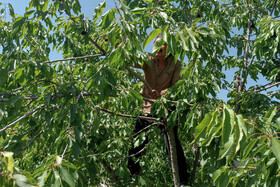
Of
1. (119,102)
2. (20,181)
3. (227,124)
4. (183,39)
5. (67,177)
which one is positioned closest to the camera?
(20,181)

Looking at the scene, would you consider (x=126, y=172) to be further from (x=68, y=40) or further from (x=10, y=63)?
(x=68, y=40)

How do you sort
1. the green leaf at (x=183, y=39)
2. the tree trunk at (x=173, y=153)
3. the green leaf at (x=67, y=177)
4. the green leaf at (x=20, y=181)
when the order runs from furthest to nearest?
the tree trunk at (x=173, y=153) → the green leaf at (x=183, y=39) → the green leaf at (x=67, y=177) → the green leaf at (x=20, y=181)

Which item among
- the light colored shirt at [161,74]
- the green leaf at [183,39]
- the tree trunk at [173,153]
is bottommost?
the tree trunk at [173,153]

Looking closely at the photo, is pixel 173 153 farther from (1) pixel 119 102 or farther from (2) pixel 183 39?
(2) pixel 183 39

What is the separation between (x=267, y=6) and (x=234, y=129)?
3829 mm

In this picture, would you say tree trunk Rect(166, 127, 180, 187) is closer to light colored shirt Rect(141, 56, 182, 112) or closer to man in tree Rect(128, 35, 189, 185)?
man in tree Rect(128, 35, 189, 185)

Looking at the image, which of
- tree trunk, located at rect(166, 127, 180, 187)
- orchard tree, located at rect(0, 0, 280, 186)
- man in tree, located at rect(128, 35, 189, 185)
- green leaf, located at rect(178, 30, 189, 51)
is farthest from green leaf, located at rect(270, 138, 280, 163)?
man in tree, located at rect(128, 35, 189, 185)

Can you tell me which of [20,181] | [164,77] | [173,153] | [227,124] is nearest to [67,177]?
[20,181]

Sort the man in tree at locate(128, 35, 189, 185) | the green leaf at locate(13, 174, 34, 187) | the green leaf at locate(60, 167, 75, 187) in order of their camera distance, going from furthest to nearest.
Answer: the man in tree at locate(128, 35, 189, 185)
the green leaf at locate(60, 167, 75, 187)
the green leaf at locate(13, 174, 34, 187)

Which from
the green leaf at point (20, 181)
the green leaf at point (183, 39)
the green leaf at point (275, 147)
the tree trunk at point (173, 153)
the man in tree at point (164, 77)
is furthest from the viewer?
the man in tree at point (164, 77)

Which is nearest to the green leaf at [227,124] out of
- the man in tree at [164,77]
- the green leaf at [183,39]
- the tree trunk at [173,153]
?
the green leaf at [183,39]

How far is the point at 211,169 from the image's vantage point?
1.82 m

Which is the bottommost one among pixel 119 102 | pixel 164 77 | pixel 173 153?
pixel 173 153

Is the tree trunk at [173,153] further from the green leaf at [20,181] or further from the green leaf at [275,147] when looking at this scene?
the green leaf at [20,181]
